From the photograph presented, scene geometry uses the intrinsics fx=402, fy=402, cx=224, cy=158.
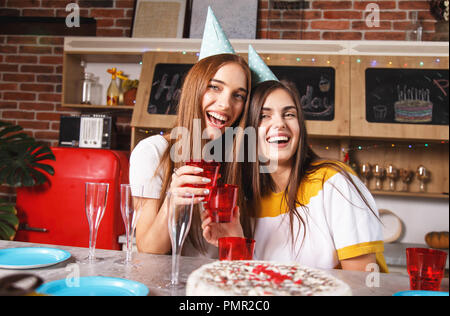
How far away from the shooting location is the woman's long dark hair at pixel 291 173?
53.7 inches

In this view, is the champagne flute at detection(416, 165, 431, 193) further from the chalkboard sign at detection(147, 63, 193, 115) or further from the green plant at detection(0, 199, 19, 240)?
the green plant at detection(0, 199, 19, 240)

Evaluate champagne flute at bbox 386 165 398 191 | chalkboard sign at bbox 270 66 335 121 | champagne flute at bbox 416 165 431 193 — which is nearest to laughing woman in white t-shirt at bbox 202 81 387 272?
chalkboard sign at bbox 270 66 335 121

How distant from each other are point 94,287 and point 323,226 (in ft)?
2.59

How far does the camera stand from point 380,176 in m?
2.49

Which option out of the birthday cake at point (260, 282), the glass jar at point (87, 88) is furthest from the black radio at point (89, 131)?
the birthday cake at point (260, 282)

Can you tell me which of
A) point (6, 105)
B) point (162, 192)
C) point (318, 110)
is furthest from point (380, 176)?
point (6, 105)

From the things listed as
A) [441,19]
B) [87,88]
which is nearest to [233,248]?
[87,88]

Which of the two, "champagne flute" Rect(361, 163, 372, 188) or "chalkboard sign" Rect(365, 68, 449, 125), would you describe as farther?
"champagne flute" Rect(361, 163, 372, 188)

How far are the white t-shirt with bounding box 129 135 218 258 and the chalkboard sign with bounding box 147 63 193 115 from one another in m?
1.06

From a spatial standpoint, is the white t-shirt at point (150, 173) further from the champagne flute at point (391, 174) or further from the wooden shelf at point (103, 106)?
the champagne flute at point (391, 174)

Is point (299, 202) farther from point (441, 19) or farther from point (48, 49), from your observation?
point (48, 49)

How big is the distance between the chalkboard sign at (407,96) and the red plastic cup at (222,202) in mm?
1614

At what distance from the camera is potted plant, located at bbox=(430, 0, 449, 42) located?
2.38 metres
